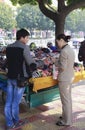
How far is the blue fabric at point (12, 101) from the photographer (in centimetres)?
529

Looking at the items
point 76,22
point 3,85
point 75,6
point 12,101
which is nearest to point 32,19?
point 76,22

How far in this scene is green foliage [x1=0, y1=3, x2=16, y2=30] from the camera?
57.0m

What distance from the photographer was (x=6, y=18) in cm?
5741

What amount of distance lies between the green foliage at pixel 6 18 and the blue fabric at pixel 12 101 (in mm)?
51848

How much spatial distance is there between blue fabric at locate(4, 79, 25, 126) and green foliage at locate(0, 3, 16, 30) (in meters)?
51.8

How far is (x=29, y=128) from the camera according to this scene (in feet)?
18.3

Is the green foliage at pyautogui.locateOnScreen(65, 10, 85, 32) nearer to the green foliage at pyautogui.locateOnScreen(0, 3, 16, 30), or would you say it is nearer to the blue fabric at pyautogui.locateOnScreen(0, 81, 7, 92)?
the green foliage at pyautogui.locateOnScreen(0, 3, 16, 30)

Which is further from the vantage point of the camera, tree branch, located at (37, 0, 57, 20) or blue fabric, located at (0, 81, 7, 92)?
tree branch, located at (37, 0, 57, 20)

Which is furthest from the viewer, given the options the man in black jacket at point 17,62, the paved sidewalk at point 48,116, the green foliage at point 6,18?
the green foliage at point 6,18

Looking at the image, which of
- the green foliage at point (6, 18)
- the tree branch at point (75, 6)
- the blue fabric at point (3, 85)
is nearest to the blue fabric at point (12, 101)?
the blue fabric at point (3, 85)

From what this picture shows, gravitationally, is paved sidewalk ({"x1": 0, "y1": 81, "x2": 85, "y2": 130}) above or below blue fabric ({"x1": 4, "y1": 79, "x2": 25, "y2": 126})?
below

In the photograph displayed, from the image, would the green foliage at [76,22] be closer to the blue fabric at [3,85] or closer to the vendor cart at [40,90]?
the vendor cart at [40,90]

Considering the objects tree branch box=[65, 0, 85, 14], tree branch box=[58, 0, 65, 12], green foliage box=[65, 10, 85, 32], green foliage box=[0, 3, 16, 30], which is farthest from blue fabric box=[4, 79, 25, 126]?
green foliage box=[65, 10, 85, 32]

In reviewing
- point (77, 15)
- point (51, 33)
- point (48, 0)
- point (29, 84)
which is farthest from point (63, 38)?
point (77, 15)
